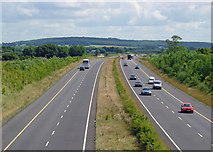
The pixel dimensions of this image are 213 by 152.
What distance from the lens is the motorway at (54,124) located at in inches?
1204

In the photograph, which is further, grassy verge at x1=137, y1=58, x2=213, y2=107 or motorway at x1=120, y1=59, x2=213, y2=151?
grassy verge at x1=137, y1=58, x2=213, y2=107

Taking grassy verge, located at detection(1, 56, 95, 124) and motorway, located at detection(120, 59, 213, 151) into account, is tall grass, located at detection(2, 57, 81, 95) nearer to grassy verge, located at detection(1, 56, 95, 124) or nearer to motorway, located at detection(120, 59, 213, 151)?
grassy verge, located at detection(1, 56, 95, 124)

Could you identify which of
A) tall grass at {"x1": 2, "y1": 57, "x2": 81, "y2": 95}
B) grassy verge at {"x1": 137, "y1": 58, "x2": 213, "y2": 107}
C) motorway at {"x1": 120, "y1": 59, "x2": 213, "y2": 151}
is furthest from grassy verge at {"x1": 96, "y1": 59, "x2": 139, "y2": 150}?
tall grass at {"x1": 2, "y1": 57, "x2": 81, "y2": 95}

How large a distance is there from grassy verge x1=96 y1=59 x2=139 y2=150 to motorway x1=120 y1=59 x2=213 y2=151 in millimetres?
3151

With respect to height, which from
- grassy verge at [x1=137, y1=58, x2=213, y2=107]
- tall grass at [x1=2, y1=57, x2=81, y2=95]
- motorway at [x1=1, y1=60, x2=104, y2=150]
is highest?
tall grass at [x1=2, y1=57, x2=81, y2=95]

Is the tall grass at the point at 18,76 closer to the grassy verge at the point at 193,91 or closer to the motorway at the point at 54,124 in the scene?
the motorway at the point at 54,124

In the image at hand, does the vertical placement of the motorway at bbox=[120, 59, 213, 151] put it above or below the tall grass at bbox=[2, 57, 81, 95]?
below

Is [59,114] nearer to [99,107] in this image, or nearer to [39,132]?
[99,107]

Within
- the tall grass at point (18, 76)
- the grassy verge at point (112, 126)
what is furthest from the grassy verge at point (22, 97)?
the grassy verge at point (112, 126)

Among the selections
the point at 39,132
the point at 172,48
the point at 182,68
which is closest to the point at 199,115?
the point at 39,132

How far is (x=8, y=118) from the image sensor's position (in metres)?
42.6

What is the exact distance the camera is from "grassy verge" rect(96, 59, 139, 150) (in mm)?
30009

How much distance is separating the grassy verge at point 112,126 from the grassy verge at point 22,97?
1035 centimetres

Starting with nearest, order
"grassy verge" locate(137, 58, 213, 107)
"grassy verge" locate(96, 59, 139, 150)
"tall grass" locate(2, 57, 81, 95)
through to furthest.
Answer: "grassy verge" locate(96, 59, 139, 150)
"grassy verge" locate(137, 58, 213, 107)
"tall grass" locate(2, 57, 81, 95)
